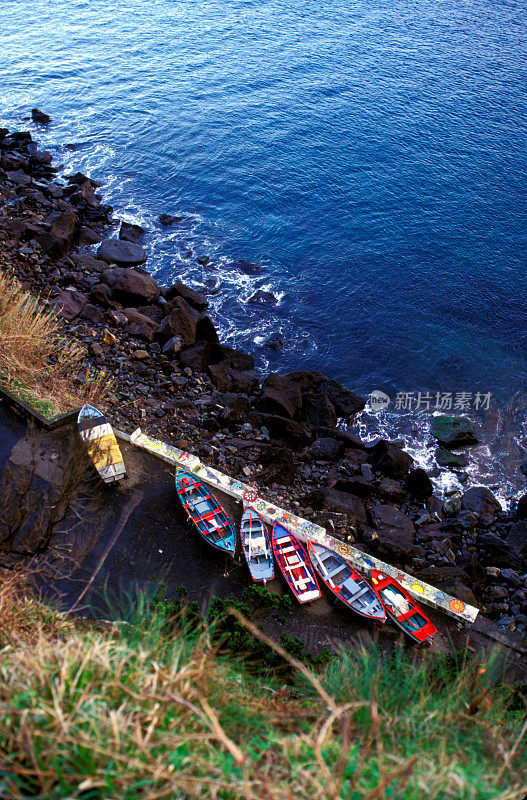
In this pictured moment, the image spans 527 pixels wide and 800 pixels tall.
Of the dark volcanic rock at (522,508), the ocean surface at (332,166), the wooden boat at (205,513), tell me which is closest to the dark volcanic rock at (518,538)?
the dark volcanic rock at (522,508)

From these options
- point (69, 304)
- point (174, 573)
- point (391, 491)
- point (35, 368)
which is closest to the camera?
point (174, 573)

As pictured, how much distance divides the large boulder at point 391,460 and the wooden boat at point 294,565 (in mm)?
8190

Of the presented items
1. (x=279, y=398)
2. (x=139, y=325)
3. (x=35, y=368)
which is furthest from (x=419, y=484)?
(x=35, y=368)

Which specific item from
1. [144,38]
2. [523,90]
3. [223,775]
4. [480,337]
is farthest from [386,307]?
[144,38]

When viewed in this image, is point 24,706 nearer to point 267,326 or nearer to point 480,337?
point 267,326

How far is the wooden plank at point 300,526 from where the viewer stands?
14836 millimetres

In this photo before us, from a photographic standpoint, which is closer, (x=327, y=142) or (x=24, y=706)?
(x=24, y=706)

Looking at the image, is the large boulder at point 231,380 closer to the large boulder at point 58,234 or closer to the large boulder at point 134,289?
the large boulder at point 134,289

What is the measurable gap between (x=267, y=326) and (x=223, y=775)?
86.9ft

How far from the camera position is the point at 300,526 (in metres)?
16.3

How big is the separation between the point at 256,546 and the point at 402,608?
13.3 ft

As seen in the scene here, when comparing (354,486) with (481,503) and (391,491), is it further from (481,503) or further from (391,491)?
(481,503)

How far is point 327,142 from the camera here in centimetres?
4406

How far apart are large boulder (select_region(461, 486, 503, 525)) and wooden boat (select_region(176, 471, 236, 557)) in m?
11.0
